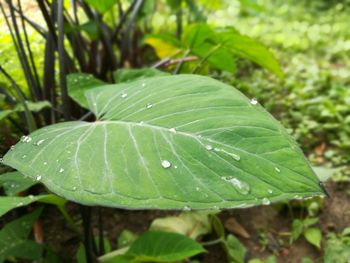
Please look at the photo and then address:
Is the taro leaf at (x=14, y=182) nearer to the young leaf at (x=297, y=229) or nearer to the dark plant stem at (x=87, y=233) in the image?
the dark plant stem at (x=87, y=233)

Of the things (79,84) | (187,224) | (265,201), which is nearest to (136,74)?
(79,84)

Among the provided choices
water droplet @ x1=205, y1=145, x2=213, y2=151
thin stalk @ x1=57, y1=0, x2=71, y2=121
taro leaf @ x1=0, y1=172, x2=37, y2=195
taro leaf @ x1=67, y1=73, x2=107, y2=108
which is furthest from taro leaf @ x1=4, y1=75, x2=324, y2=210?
taro leaf @ x1=67, y1=73, x2=107, y2=108

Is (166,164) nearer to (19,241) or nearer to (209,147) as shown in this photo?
(209,147)

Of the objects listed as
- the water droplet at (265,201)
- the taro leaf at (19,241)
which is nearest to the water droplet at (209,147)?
the water droplet at (265,201)

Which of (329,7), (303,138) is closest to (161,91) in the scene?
(303,138)

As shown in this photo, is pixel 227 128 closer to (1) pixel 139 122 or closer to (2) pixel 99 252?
(1) pixel 139 122

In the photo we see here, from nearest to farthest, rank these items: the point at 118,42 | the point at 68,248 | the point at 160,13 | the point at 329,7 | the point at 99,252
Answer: the point at 99,252 → the point at 68,248 → the point at 118,42 → the point at 160,13 → the point at 329,7
